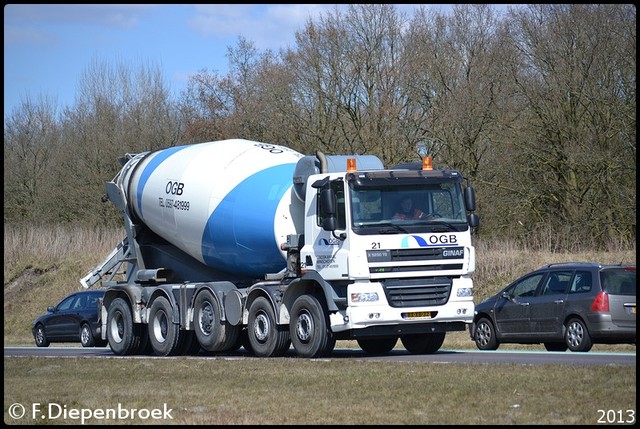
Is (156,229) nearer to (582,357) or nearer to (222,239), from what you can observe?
(222,239)

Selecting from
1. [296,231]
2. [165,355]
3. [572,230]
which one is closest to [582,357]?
[296,231]

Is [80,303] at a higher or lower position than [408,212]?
lower

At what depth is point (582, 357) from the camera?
1738 centimetres

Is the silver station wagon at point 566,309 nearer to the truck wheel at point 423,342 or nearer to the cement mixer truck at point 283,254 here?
the truck wheel at point 423,342

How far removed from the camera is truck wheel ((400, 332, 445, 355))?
782 inches

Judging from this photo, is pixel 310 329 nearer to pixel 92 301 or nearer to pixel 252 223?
pixel 252 223

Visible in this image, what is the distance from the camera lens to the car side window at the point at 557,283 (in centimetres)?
2006

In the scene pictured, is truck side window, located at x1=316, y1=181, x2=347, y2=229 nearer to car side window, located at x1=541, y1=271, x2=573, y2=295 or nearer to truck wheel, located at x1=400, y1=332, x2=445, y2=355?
truck wheel, located at x1=400, y1=332, x2=445, y2=355

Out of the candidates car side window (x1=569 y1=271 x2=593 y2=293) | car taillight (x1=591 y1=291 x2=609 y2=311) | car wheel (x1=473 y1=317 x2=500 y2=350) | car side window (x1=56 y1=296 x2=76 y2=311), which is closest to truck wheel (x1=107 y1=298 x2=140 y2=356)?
car side window (x1=56 y1=296 x2=76 y2=311)

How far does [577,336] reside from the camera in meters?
19.4

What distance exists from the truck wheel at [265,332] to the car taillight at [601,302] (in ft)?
17.7

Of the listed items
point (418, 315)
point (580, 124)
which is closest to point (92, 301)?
point (418, 315)

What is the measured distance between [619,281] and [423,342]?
3.67 m

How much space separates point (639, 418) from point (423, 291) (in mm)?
7665
